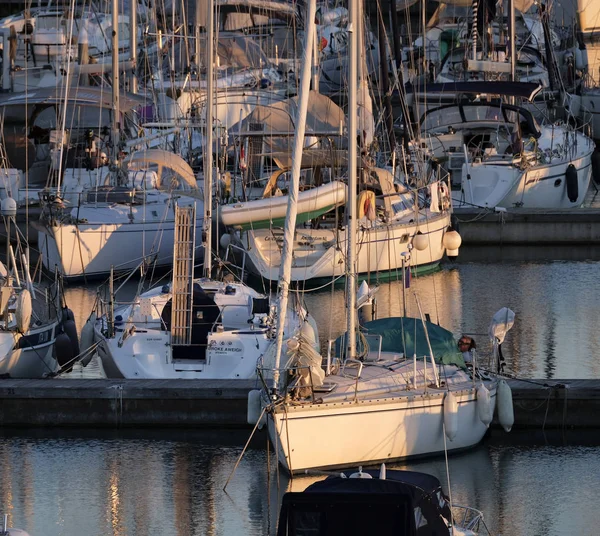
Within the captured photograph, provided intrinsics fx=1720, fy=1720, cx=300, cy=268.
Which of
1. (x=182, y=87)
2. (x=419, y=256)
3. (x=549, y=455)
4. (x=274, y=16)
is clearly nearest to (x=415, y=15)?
(x=274, y=16)

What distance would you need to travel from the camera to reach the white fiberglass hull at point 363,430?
683 inches

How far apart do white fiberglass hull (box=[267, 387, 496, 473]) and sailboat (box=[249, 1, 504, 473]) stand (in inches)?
0.4

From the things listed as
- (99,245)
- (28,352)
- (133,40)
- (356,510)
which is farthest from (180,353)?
(133,40)

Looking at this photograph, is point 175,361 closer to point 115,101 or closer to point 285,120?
point 285,120

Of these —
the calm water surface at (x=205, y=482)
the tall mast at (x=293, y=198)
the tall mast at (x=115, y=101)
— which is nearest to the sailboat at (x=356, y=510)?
the calm water surface at (x=205, y=482)

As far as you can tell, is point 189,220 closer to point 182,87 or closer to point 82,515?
point 82,515

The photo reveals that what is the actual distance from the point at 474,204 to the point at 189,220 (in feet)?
52.7

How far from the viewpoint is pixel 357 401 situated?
Answer: 17.6 metres

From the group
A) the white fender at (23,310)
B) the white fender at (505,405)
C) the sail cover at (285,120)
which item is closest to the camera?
the white fender at (505,405)

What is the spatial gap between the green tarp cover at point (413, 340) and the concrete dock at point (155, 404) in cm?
99


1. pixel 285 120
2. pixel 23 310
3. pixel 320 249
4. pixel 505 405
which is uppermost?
pixel 285 120

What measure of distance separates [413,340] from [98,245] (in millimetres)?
14004

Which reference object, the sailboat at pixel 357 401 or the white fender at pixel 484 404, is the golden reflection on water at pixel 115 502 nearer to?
the sailboat at pixel 357 401

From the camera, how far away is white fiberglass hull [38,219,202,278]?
32250 millimetres
